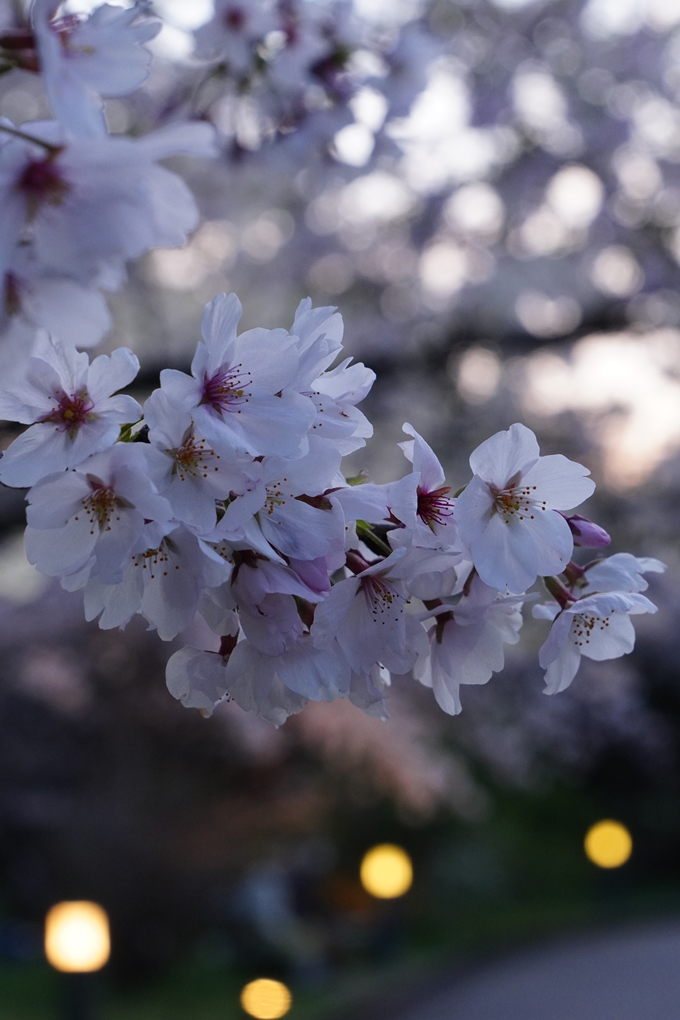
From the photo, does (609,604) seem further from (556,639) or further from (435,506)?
(435,506)

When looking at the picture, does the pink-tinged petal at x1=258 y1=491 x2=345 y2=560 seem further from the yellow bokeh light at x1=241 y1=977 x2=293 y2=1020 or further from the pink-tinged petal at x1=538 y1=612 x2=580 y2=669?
the yellow bokeh light at x1=241 y1=977 x2=293 y2=1020

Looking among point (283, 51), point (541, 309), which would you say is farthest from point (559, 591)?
point (541, 309)

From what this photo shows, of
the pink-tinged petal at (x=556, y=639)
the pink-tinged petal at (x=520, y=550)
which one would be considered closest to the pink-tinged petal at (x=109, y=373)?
the pink-tinged petal at (x=520, y=550)

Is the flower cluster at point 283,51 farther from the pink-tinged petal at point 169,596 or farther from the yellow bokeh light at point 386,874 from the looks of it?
the yellow bokeh light at point 386,874

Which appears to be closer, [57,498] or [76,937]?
[57,498]

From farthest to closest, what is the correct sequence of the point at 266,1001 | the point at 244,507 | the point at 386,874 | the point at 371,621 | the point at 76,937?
the point at 386,874
the point at 266,1001
the point at 76,937
the point at 371,621
the point at 244,507

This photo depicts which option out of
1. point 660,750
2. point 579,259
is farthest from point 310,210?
point 660,750

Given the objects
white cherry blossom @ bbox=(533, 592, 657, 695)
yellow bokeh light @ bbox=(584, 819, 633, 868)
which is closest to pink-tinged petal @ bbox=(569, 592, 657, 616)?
white cherry blossom @ bbox=(533, 592, 657, 695)
